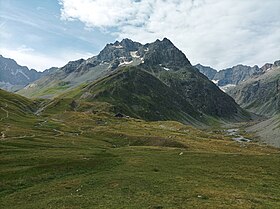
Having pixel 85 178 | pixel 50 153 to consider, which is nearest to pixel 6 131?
pixel 50 153

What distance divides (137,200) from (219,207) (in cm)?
946

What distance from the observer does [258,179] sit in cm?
5334

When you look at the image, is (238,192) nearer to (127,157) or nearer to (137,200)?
(137,200)

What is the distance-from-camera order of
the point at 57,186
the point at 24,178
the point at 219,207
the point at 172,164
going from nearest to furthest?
the point at 219,207, the point at 57,186, the point at 24,178, the point at 172,164

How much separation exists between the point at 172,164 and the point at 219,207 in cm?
2862

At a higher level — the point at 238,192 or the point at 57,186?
the point at 238,192

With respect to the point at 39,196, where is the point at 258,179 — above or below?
above

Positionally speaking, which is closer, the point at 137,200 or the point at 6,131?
the point at 137,200

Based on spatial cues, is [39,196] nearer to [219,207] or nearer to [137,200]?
[137,200]

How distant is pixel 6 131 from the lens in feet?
336

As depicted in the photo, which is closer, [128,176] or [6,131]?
[128,176]

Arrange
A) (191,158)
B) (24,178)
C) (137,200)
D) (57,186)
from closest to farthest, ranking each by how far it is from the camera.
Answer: (137,200)
(57,186)
(24,178)
(191,158)

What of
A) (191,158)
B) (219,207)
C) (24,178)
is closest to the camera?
(219,207)

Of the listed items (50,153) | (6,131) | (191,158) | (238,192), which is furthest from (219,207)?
(6,131)
